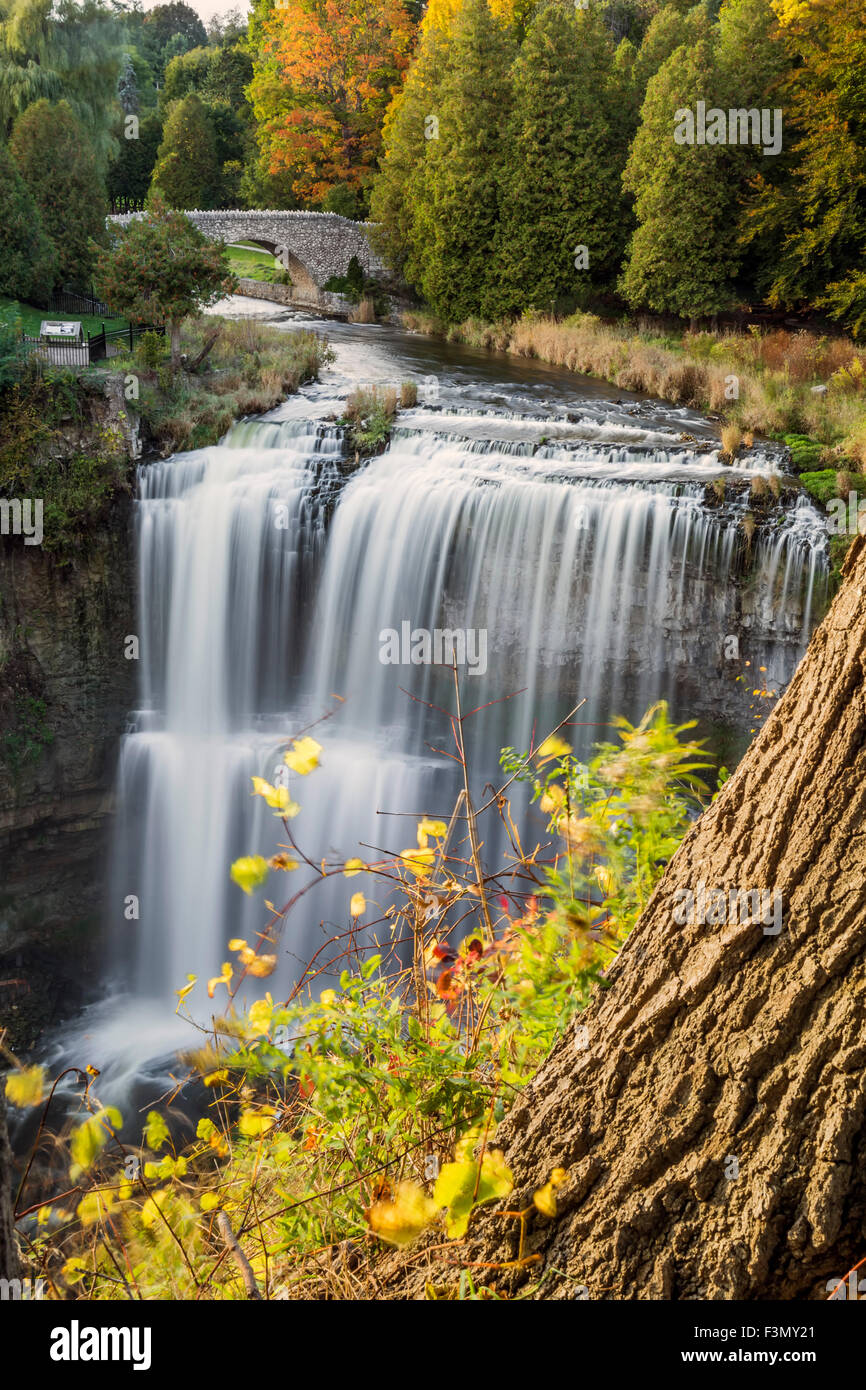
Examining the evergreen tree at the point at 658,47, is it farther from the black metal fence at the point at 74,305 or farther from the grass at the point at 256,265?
the black metal fence at the point at 74,305

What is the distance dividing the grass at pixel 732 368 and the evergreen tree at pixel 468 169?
120 cm

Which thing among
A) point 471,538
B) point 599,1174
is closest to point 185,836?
point 471,538

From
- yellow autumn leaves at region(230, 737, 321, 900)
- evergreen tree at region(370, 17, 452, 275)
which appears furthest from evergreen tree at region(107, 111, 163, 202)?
yellow autumn leaves at region(230, 737, 321, 900)

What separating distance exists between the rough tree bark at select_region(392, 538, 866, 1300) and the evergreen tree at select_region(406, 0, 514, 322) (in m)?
23.1

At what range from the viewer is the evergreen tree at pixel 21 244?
18.5 m

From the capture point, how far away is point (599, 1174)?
1878 millimetres

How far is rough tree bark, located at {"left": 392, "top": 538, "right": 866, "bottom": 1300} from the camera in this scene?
163cm

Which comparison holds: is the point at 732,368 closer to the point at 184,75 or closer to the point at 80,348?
the point at 80,348

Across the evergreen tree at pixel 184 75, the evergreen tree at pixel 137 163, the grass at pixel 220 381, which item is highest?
the evergreen tree at pixel 184 75

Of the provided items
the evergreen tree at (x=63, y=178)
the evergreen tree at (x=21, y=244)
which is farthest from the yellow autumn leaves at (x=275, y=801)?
the evergreen tree at (x=63, y=178)

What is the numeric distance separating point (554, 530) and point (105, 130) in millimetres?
16569

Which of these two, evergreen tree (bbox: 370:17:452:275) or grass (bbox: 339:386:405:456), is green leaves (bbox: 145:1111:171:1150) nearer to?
grass (bbox: 339:386:405:456)

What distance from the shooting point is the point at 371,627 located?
11672mm
